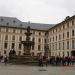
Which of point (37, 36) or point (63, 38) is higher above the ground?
point (37, 36)

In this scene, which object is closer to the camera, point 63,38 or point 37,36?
point 63,38

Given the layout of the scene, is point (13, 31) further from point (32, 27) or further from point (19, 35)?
point (32, 27)

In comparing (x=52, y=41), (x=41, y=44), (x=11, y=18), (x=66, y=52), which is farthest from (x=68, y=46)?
(x=11, y=18)

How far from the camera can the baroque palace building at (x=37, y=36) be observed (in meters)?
68.2

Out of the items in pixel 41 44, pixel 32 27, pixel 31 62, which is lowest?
pixel 31 62

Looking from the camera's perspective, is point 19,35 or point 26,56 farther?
point 19,35

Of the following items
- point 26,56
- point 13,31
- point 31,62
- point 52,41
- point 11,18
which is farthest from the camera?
point 11,18

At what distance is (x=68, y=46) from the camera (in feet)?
208

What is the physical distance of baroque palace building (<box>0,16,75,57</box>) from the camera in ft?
224

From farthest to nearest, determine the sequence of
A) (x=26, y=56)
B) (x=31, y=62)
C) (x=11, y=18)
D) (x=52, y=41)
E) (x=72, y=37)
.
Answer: (x=11, y=18), (x=52, y=41), (x=72, y=37), (x=26, y=56), (x=31, y=62)

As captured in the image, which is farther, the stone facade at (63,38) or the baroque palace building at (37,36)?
the baroque palace building at (37,36)

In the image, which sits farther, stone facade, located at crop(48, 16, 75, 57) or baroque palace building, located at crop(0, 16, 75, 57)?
baroque palace building, located at crop(0, 16, 75, 57)

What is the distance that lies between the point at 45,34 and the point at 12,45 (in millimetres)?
15892

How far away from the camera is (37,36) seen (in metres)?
89.1
